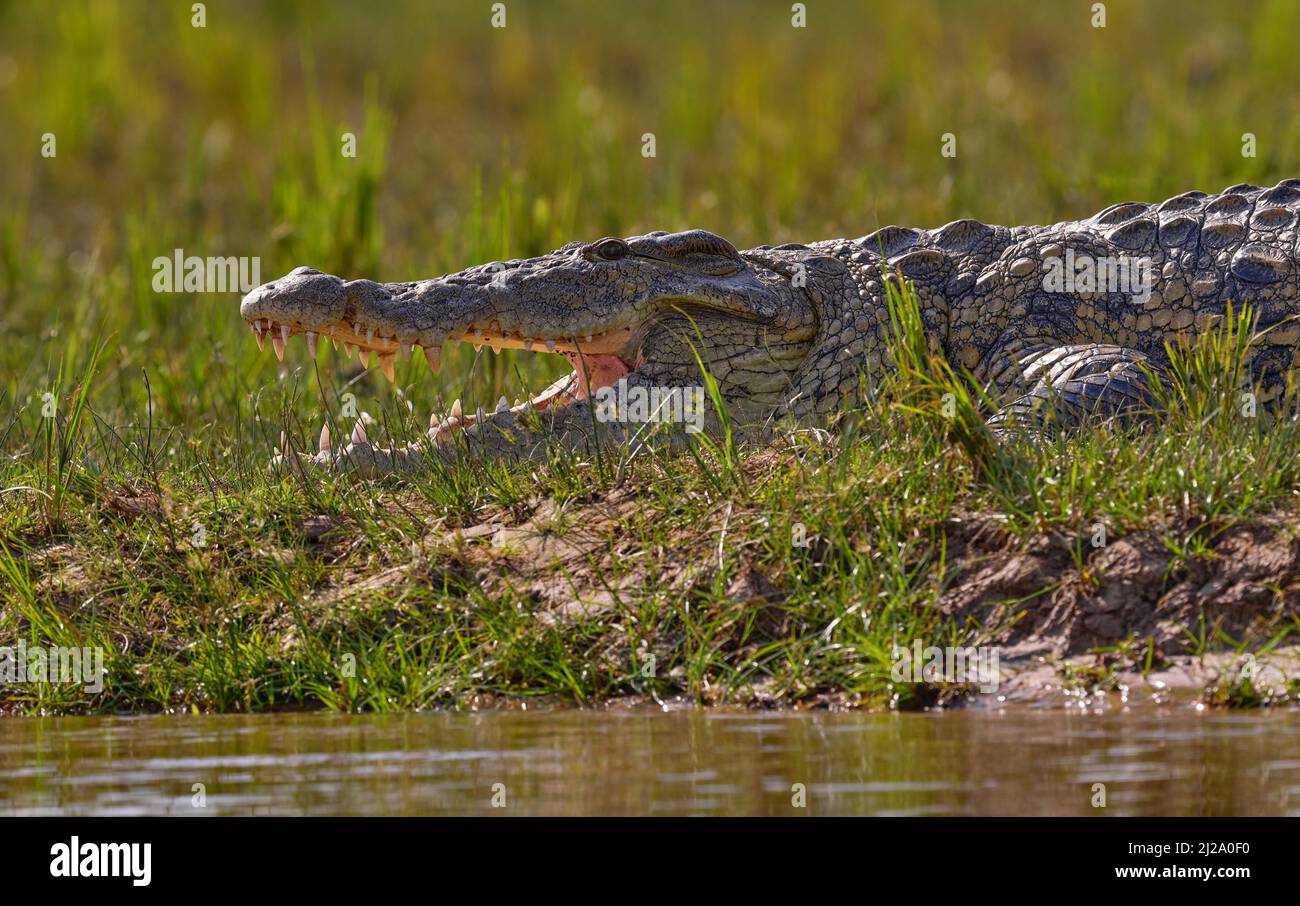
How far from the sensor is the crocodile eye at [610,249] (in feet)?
22.1

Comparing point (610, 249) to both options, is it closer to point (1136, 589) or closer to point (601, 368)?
point (601, 368)

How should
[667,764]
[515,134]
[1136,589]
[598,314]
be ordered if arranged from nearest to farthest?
1. [667,764]
2. [1136,589]
3. [598,314]
4. [515,134]

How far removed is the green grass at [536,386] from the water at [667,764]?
0.33 m

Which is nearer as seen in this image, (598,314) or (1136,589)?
(1136,589)

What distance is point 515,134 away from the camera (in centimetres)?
1636

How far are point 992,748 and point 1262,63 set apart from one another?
11.2 m
